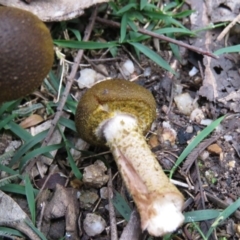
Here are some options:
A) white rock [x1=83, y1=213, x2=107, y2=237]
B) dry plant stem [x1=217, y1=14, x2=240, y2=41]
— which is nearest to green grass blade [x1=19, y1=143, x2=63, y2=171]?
white rock [x1=83, y1=213, x2=107, y2=237]

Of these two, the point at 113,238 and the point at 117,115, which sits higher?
the point at 117,115

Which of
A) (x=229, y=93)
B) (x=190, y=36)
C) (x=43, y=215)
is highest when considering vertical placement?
(x=190, y=36)

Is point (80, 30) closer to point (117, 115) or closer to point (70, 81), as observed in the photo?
point (70, 81)

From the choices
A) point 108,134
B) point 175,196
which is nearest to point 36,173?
point 108,134

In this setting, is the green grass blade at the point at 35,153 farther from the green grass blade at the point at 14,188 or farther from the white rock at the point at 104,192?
the white rock at the point at 104,192

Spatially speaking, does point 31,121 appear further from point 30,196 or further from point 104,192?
point 104,192

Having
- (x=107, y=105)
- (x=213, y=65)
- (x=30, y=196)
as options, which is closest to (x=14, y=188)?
(x=30, y=196)

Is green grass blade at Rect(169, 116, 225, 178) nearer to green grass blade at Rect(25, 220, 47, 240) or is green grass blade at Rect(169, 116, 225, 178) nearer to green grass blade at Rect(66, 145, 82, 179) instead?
green grass blade at Rect(66, 145, 82, 179)
